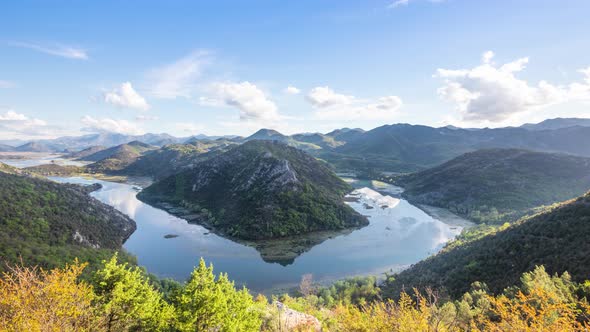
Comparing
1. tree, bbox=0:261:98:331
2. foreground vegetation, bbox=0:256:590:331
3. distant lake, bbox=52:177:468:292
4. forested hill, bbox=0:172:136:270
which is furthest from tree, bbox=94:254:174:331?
distant lake, bbox=52:177:468:292

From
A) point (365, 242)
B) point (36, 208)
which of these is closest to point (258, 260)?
point (365, 242)

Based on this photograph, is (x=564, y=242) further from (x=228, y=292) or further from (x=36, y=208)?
(x=36, y=208)

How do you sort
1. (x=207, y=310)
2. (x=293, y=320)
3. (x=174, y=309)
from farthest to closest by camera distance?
1. (x=293, y=320)
2. (x=174, y=309)
3. (x=207, y=310)

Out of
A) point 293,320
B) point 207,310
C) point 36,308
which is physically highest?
point 36,308

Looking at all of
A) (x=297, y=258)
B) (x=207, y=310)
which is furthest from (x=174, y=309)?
(x=297, y=258)

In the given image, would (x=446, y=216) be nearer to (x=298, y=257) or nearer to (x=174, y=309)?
(x=298, y=257)

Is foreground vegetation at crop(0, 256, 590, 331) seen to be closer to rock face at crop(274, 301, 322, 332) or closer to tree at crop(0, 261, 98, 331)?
tree at crop(0, 261, 98, 331)
